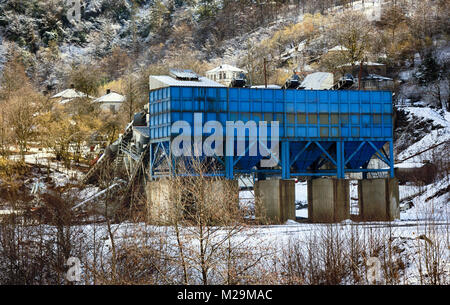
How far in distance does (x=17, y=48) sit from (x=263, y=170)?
13630 cm

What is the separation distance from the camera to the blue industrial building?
62.8 metres

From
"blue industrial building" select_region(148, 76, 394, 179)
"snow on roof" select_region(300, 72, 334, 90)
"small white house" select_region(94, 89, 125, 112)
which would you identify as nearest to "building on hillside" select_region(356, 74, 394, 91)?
"snow on roof" select_region(300, 72, 334, 90)

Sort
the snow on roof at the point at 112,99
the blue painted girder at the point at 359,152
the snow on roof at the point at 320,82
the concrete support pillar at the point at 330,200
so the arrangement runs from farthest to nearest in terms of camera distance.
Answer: the snow on roof at the point at 112,99
the snow on roof at the point at 320,82
the blue painted girder at the point at 359,152
the concrete support pillar at the point at 330,200

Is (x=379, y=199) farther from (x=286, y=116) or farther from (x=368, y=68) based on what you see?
(x=368, y=68)

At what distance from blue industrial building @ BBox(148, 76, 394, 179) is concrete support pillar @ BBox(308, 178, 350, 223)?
168 centimetres

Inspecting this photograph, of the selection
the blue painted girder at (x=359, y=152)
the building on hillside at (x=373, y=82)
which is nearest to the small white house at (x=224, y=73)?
the building on hillside at (x=373, y=82)

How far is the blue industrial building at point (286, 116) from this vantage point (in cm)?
6281

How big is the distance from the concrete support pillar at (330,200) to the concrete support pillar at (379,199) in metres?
2.19

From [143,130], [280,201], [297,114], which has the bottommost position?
[280,201]

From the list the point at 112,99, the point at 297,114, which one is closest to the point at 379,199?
the point at 297,114

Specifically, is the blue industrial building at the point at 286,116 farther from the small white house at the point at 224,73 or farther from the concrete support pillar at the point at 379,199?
the small white house at the point at 224,73

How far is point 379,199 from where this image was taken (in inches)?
2653

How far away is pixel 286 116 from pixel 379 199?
35.5 feet

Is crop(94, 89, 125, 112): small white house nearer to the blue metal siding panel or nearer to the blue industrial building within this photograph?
the blue industrial building
